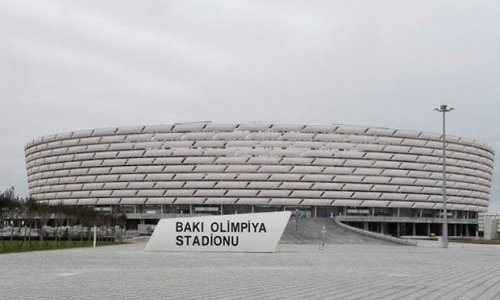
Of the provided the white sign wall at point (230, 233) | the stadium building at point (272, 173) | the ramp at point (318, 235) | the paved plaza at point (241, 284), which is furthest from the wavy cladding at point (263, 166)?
the paved plaza at point (241, 284)

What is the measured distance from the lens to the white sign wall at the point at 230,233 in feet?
114

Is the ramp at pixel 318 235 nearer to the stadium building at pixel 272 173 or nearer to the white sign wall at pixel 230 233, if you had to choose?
the white sign wall at pixel 230 233

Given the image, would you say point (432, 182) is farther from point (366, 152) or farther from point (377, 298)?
point (377, 298)

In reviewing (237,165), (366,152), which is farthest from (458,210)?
(237,165)

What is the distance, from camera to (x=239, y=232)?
35.1 meters

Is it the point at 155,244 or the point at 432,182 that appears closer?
the point at 155,244

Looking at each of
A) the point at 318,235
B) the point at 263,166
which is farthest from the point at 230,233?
the point at 263,166

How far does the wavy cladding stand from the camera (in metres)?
112

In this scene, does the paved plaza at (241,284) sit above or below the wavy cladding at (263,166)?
below

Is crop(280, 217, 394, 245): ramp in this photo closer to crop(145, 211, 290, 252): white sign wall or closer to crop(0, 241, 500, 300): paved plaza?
crop(145, 211, 290, 252): white sign wall

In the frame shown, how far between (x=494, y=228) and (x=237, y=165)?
45977 millimetres

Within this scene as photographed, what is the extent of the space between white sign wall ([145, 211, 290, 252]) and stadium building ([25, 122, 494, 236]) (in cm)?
7568

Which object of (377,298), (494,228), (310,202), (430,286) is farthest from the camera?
(310,202)

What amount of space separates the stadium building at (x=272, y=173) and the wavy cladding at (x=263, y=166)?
0.56 feet
